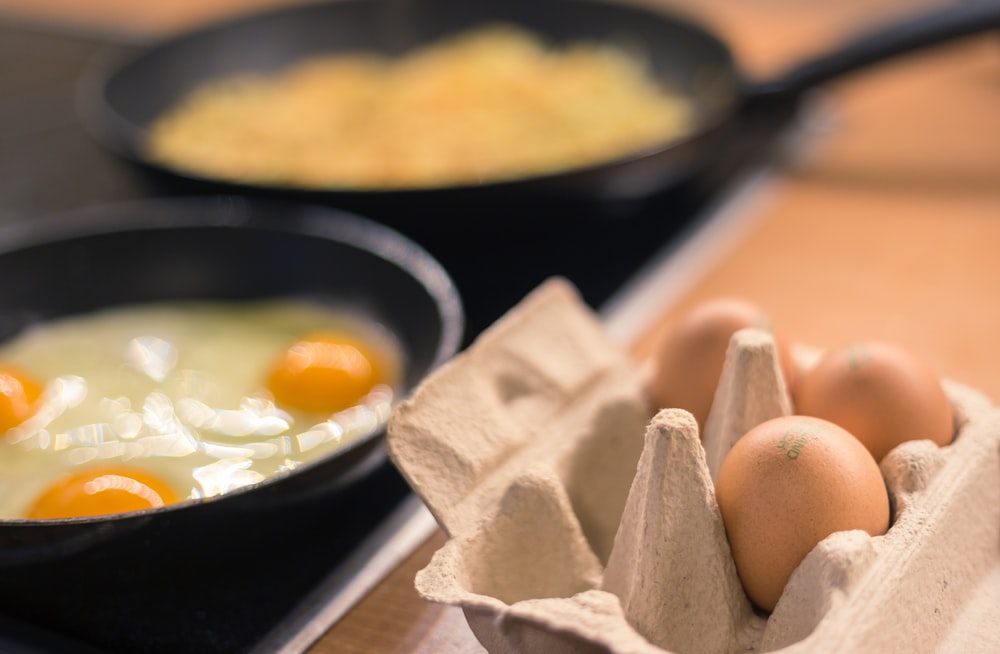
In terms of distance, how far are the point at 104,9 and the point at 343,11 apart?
100 centimetres

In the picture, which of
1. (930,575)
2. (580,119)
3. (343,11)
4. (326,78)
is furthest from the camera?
(343,11)

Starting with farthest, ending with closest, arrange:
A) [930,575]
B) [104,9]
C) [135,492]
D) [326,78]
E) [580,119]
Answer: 1. [104,9]
2. [326,78]
3. [580,119]
4. [135,492]
5. [930,575]

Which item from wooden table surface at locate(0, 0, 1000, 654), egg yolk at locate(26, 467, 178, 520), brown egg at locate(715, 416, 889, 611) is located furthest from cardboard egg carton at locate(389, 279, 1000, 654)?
egg yolk at locate(26, 467, 178, 520)

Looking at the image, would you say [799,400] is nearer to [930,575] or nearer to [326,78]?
[930,575]

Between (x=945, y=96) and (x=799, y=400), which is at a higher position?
(x=799, y=400)

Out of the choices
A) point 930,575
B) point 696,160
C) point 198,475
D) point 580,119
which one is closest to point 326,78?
point 580,119

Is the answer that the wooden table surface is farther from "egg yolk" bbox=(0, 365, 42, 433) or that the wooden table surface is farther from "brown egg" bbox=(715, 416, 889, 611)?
"egg yolk" bbox=(0, 365, 42, 433)

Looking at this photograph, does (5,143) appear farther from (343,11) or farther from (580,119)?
(580,119)

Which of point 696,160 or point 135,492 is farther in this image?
point 696,160

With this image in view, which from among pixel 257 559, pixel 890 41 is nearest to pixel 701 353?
pixel 257 559

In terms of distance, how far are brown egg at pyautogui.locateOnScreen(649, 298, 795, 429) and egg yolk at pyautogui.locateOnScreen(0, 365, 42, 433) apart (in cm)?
55

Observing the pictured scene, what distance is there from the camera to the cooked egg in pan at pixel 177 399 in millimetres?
788

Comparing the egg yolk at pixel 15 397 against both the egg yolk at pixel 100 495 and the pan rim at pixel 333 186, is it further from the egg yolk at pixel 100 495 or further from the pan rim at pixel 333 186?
the pan rim at pixel 333 186

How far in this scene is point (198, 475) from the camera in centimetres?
80
